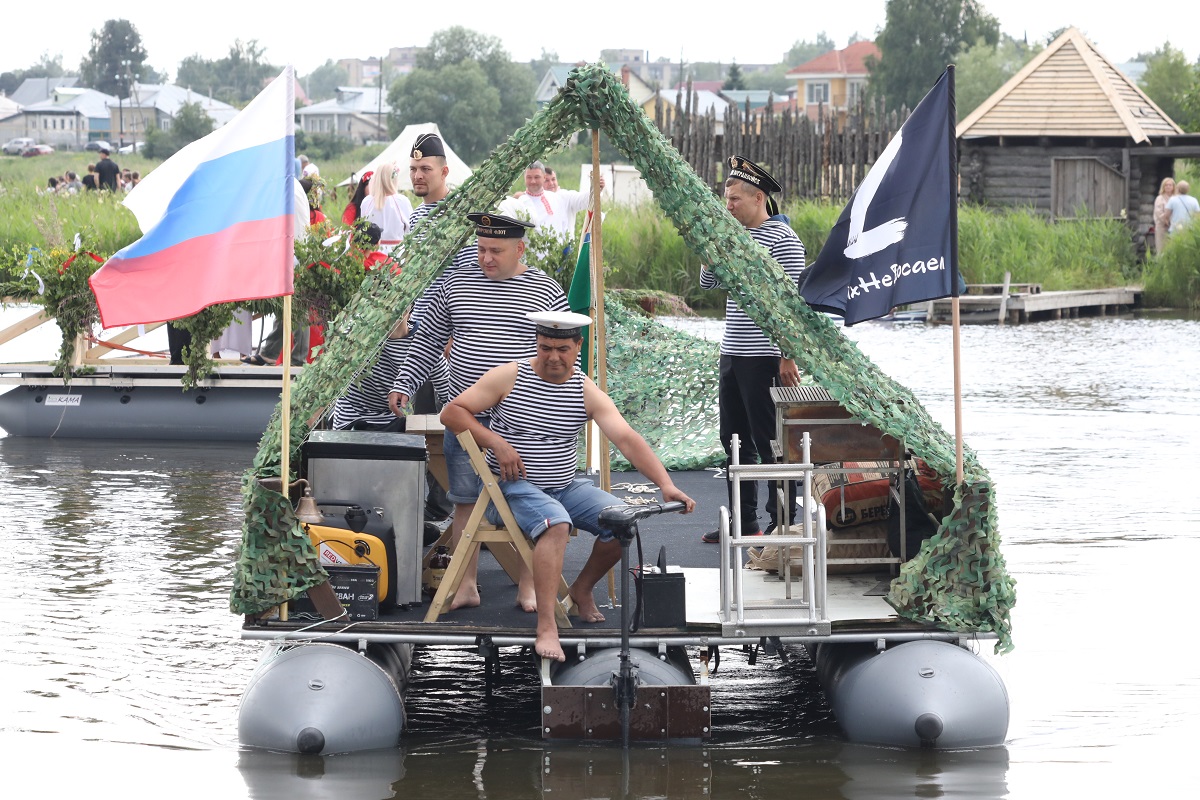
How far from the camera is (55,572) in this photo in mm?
A: 10297

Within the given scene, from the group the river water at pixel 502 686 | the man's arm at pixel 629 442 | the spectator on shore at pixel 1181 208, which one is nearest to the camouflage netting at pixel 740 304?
the river water at pixel 502 686

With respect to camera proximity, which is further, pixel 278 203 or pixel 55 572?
pixel 55 572

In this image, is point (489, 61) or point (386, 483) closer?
point (386, 483)

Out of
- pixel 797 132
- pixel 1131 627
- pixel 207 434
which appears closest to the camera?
pixel 1131 627

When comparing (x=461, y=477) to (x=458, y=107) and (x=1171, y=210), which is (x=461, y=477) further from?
(x=458, y=107)

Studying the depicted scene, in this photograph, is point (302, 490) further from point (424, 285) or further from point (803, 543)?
point (803, 543)

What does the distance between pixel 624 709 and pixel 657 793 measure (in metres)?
0.40

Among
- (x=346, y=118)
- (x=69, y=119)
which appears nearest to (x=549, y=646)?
(x=69, y=119)

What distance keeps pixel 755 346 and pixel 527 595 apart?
6.64 ft

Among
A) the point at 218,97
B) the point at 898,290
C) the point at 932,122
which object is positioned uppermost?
the point at 218,97

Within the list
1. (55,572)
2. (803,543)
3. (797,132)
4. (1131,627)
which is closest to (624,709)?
(803,543)

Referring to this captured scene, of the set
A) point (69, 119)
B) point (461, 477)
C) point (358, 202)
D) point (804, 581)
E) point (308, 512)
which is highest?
point (69, 119)

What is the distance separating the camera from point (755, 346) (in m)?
8.65

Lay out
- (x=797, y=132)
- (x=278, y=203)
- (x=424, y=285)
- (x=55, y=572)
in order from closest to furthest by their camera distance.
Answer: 1. (x=278, y=203)
2. (x=424, y=285)
3. (x=55, y=572)
4. (x=797, y=132)
